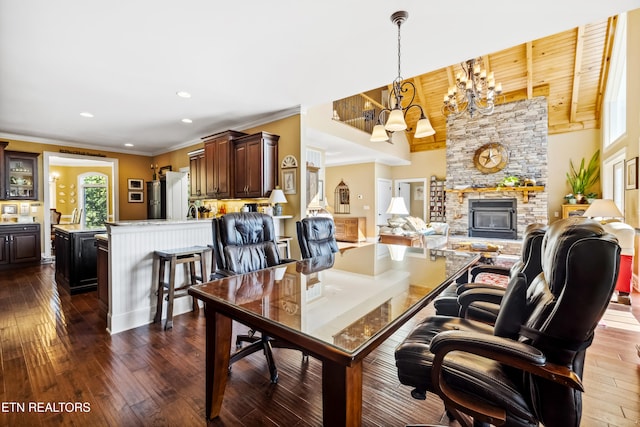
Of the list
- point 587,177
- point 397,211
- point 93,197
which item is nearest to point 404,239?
point 397,211

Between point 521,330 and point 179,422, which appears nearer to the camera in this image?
point 521,330

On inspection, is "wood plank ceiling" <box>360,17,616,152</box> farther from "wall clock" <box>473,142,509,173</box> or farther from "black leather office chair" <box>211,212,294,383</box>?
"black leather office chair" <box>211,212,294,383</box>

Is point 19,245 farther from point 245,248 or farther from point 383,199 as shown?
point 383,199

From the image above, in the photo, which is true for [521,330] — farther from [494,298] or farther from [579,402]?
[494,298]

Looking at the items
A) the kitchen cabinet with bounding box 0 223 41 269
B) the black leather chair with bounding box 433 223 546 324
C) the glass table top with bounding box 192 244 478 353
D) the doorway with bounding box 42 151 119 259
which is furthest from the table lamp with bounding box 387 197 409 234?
the kitchen cabinet with bounding box 0 223 41 269

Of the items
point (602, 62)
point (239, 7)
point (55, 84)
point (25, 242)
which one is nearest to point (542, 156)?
point (602, 62)

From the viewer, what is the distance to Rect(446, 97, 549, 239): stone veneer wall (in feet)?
23.0

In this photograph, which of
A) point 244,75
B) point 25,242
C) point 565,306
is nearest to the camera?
point 565,306

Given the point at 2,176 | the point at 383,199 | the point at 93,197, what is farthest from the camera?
the point at 383,199

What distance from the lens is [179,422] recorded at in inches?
62.6

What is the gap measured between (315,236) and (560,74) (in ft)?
24.1

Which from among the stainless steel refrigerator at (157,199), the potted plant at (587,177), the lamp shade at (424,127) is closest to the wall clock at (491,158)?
the potted plant at (587,177)

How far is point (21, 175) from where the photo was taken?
594 centimetres

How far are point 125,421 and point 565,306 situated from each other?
216 cm
